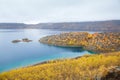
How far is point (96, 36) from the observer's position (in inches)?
5005

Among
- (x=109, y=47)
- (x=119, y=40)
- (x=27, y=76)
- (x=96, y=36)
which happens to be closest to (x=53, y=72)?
(x=27, y=76)

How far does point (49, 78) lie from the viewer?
40.0m

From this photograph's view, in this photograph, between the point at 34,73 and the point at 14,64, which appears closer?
the point at 34,73

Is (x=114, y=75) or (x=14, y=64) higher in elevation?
(x=114, y=75)

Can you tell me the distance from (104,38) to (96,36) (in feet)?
27.4

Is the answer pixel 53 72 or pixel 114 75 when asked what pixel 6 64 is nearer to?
pixel 53 72

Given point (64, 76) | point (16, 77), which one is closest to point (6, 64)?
point (16, 77)

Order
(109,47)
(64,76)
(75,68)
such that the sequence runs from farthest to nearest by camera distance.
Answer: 1. (109,47)
2. (75,68)
3. (64,76)

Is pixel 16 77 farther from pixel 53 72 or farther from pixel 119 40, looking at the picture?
pixel 119 40

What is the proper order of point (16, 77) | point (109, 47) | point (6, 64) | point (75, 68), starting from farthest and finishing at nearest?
point (109, 47) → point (6, 64) → point (75, 68) → point (16, 77)

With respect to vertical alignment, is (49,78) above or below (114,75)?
below

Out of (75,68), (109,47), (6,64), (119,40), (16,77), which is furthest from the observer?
(119,40)

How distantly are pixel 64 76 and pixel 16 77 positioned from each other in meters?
10.8

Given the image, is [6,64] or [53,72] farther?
[6,64]
